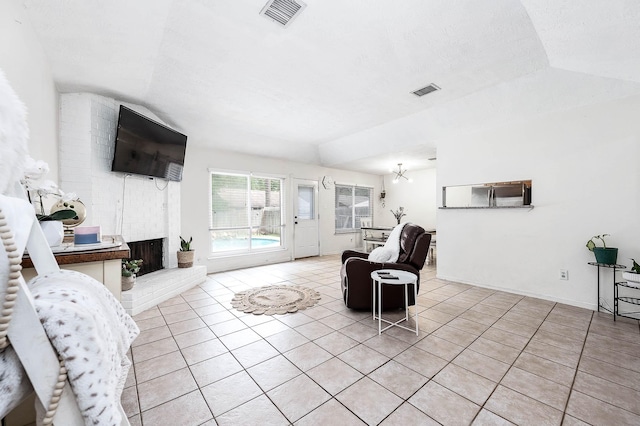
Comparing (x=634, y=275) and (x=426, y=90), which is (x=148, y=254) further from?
(x=634, y=275)

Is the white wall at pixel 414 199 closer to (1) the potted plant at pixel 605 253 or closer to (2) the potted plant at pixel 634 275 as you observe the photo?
(1) the potted plant at pixel 605 253

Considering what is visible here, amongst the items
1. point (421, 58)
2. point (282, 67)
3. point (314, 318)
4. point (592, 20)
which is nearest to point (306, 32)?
point (282, 67)

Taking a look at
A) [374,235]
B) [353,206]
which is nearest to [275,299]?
[374,235]

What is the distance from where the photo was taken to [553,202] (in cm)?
335

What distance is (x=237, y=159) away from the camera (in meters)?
5.28

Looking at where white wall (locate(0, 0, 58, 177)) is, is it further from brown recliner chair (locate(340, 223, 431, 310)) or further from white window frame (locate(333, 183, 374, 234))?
white window frame (locate(333, 183, 374, 234))

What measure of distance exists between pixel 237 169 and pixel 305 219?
204 cm

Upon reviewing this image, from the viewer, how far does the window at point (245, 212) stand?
201 inches

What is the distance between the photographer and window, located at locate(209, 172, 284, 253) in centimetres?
511

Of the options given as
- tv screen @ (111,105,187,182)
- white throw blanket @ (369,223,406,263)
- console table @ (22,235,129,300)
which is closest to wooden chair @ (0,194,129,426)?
console table @ (22,235,129,300)

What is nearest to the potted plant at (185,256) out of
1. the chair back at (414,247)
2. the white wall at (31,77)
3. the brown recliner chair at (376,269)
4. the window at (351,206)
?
the white wall at (31,77)

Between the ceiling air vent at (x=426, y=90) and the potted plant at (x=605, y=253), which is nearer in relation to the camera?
the potted plant at (x=605, y=253)

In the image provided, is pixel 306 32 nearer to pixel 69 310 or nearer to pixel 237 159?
pixel 69 310

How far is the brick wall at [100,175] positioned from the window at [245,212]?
130 centimetres
